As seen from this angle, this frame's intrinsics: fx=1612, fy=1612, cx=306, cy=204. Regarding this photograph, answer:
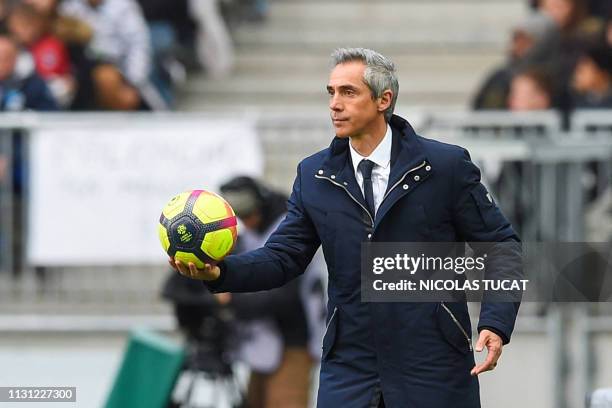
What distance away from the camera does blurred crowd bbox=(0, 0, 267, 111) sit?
1264 cm

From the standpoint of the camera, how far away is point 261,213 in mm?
9617

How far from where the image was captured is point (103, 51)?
13.6m

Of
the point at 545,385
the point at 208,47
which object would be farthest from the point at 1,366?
the point at 208,47

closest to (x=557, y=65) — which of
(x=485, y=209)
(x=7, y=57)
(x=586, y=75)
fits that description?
(x=586, y=75)

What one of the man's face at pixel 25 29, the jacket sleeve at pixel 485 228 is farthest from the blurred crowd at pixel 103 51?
the jacket sleeve at pixel 485 228

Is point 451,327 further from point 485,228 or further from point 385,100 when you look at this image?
point 385,100

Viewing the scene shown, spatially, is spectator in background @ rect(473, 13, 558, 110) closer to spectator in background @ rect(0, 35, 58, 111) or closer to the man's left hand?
spectator in background @ rect(0, 35, 58, 111)

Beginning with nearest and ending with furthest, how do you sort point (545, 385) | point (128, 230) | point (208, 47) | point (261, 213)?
point (261, 213)
point (545, 385)
point (128, 230)
point (208, 47)

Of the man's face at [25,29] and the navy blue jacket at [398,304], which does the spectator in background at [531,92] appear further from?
the navy blue jacket at [398,304]

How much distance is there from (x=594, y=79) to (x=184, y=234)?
7.07 meters

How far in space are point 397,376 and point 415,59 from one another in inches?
392

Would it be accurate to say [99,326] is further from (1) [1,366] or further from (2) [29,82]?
(2) [29,82]

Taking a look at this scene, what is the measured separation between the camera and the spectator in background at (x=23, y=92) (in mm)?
12125

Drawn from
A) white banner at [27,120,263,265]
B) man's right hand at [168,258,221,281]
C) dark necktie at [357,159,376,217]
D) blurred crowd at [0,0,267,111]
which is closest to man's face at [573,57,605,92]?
white banner at [27,120,263,265]
